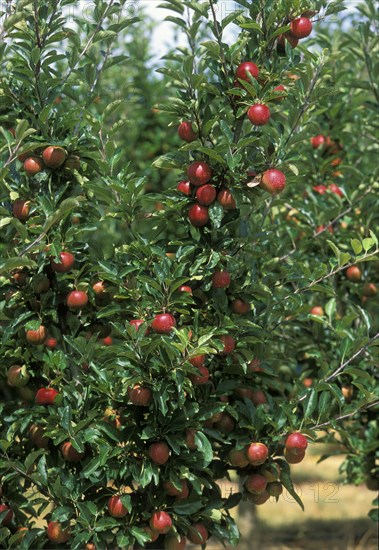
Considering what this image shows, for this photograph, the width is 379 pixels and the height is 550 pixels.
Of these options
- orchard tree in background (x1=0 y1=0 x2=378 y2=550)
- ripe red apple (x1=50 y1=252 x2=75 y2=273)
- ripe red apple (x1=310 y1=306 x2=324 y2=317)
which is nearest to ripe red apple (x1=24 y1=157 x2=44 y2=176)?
orchard tree in background (x1=0 y1=0 x2=378 y2=550)

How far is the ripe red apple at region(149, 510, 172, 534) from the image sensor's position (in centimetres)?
241

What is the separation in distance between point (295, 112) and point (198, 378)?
3.11ft

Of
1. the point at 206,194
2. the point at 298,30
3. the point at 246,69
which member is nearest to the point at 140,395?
the point at 206,194

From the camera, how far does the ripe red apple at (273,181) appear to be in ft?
7.89

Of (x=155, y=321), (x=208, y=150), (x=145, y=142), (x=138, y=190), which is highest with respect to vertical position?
(x=208, y=150)

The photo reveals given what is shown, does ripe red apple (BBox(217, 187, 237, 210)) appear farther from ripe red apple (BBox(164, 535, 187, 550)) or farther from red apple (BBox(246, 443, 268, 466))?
ripe red apple (BBox(164, 535, 187, 550))

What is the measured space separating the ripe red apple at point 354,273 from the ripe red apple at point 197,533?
1.49 metres

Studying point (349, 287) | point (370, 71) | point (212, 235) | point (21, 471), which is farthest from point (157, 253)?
point (370, 71)

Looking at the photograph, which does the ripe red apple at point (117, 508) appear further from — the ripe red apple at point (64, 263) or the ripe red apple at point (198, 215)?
the ripe red apple at point (198, 215)

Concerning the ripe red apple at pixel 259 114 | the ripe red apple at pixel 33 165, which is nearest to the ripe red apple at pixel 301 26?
the ripe red apple at pixel 259 114

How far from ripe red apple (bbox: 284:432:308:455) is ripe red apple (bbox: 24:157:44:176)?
121 cm

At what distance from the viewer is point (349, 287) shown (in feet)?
12.3

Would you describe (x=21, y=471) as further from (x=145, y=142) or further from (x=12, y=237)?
(x=145, y=142)

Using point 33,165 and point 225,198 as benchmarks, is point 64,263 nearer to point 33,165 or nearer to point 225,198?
point 33,165
